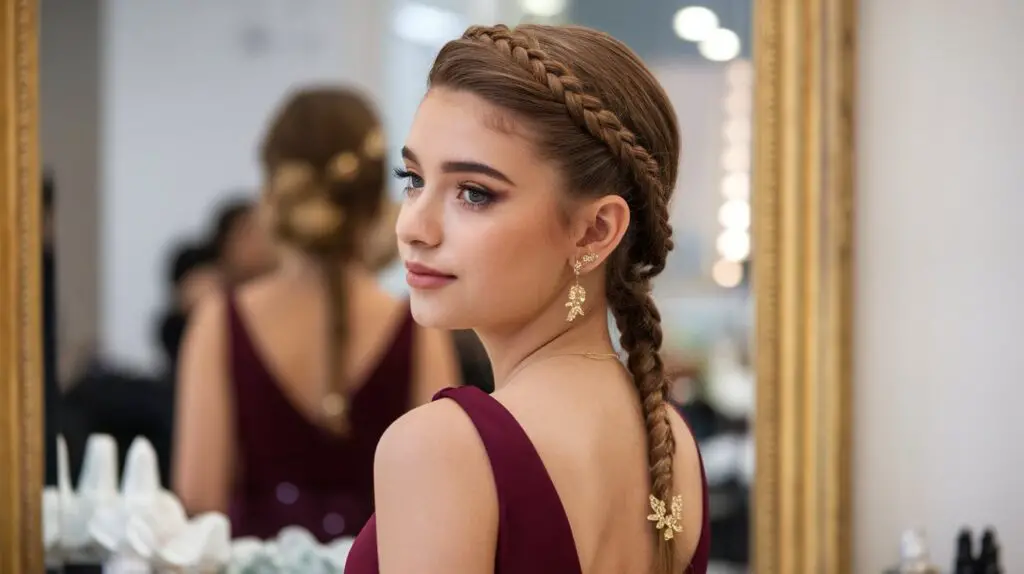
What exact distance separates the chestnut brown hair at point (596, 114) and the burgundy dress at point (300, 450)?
981mm

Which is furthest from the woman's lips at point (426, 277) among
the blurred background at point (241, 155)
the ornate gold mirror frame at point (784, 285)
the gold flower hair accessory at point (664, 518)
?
the ornate gold mirror frame at point (784, 285)

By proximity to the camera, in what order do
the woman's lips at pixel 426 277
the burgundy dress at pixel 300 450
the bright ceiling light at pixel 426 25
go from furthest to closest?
the burgundy dress at pixel 300 450, the bright ceiling light at pixel 426 25, the woman's lips at pixel 426 277

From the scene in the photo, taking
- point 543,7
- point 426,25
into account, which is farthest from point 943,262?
point 426,25

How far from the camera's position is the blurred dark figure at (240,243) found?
193 centimetres

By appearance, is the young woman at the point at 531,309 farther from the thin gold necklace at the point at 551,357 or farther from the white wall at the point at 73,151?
the white wall at the point at 73,151

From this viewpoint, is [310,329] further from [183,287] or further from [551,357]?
[551,357]

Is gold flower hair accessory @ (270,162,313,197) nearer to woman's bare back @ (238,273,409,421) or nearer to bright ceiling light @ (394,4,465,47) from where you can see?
woman's bare back @ (238,273,409,421)

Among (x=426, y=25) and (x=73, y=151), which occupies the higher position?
(x=426, y=25)

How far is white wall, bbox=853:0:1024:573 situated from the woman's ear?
3.53ft

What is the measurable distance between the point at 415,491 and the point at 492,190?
27 centimetres

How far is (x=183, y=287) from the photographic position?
6.38 feet

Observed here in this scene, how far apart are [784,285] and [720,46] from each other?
1.41ft

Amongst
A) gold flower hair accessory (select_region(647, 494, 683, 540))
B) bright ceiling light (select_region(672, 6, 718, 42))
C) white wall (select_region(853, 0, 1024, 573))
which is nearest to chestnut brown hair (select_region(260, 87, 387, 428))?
bright ceiling light (select_region(672, 6, 718, 42))

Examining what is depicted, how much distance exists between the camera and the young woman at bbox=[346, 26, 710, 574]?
0.92 metres
